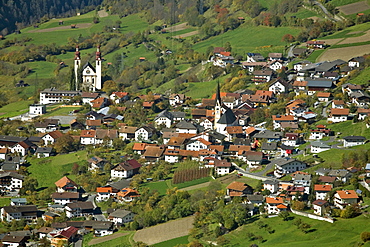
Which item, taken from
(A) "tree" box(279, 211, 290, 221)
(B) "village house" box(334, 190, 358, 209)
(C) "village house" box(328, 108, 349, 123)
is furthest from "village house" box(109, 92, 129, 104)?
(B) "village house" box(334, 190, 358, 209)

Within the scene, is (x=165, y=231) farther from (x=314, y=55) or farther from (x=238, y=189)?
(x=314, y=55)

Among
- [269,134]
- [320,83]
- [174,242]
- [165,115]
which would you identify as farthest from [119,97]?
[174,242]

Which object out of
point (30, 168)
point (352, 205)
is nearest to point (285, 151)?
point (352, 205)

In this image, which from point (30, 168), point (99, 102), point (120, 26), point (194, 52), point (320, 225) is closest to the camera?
point (320, 225)

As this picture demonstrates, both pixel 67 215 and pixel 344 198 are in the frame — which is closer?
pixel 344 198

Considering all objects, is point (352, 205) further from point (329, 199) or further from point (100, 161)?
point (100, 161)

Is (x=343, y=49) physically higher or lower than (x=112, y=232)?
higher

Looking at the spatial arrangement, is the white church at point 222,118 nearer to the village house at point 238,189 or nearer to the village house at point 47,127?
the village house at point 238,189
